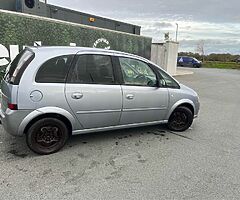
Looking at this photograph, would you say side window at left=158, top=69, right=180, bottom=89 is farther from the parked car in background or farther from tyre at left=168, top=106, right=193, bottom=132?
the parked car in background

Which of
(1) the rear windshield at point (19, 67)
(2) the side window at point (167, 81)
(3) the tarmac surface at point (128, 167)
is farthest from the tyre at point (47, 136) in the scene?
(2) the side window at point (167, 81)

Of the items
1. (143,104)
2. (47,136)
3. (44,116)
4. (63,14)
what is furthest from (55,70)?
(63,14)

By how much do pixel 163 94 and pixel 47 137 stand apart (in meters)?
2.33

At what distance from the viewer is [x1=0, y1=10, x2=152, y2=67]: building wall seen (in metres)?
7.18

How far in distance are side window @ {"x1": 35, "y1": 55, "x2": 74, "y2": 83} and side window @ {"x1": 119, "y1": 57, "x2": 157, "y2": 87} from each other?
1034 millimetres

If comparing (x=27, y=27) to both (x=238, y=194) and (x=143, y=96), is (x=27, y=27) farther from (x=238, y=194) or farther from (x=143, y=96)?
(x=238, y=194)

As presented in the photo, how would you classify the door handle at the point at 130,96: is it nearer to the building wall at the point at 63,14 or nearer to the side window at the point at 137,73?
the side window at the point at 137,73

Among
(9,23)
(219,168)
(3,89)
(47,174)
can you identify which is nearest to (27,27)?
(9,23)

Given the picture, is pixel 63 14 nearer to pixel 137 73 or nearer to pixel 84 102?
pixel 137 73

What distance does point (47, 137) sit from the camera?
3670 mm

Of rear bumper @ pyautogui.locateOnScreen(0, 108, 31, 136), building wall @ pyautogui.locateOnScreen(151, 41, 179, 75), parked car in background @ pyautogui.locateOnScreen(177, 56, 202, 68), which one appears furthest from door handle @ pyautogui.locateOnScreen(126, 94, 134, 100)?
parked car in background @ pyautogui.locateOnScreen(177, 56, 202, 68)

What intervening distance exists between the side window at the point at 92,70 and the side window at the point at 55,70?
13 cm

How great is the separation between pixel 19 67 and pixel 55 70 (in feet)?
1.73

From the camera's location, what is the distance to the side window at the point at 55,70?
347cm
